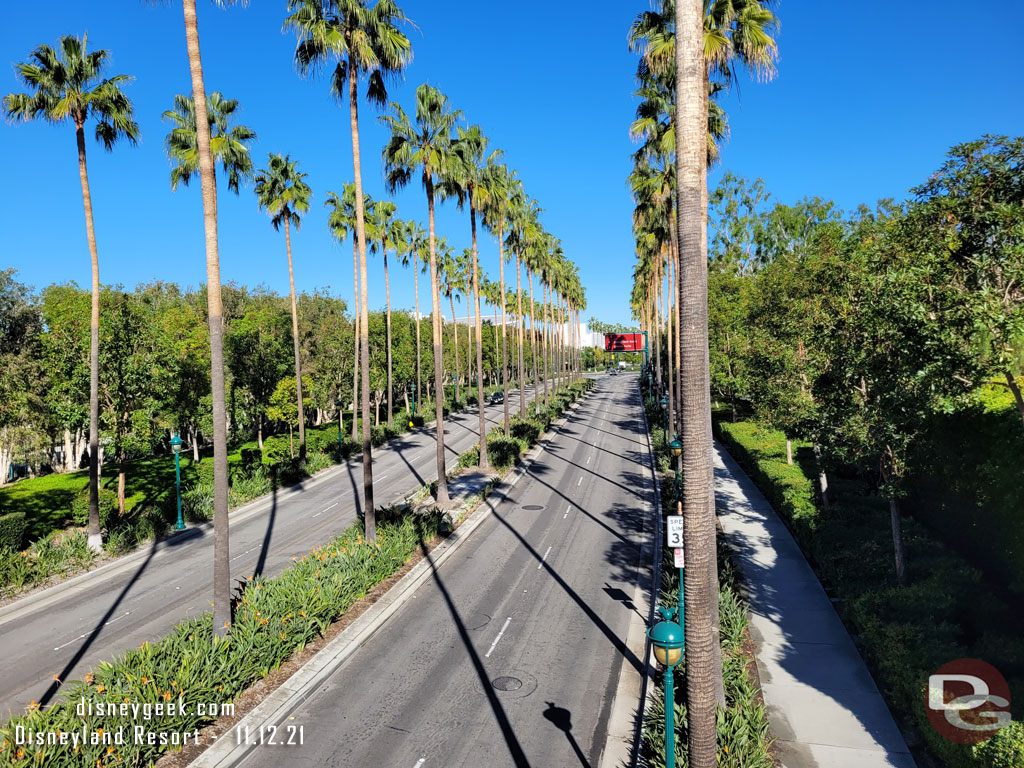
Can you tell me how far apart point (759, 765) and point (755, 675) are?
3409 mm

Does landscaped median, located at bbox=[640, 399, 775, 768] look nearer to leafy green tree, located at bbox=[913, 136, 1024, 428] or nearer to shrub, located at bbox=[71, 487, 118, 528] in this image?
leafy green tree, located at bbox=[913, 136, 1024, 428]

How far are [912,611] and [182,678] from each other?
45.7ft

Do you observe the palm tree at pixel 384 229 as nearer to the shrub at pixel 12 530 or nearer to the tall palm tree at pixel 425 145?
the tall palm tree at pixel 425 145

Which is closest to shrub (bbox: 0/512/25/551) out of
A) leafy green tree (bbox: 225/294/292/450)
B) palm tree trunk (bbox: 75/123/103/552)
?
palm tree trunk (bbox: 75/123/103/552)

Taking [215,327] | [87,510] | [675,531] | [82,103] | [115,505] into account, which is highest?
[82,103]

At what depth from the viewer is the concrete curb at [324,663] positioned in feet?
30.4

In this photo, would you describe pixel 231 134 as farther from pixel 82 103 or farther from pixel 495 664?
pixel 495 664

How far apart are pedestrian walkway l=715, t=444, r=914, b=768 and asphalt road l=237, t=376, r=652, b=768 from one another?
2985 mm

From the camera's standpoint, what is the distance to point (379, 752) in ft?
30.9

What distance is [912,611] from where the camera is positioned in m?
11.5

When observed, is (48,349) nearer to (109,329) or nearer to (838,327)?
(109,329)

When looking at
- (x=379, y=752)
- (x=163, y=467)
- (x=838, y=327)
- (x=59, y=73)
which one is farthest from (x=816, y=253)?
(x=163, y=467)

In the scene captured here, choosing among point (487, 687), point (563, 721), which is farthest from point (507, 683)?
point (563, 721)

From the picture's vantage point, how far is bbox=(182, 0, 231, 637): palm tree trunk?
11578 millimetres
